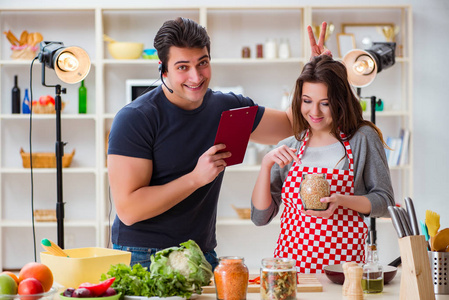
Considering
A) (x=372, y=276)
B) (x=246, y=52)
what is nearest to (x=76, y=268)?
(x=372, y=276)

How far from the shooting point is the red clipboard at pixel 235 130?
1.85m

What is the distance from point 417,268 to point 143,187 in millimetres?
976

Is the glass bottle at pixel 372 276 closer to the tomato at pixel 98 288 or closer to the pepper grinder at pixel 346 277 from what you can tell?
the pepper grinder at pixel 346 277

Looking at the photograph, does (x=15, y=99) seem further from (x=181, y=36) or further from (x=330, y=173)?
(x=330, y=173)

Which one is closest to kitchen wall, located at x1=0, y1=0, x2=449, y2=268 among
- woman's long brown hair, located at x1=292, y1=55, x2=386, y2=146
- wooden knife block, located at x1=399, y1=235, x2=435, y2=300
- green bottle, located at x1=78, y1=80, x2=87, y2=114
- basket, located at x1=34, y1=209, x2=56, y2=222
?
green bottle, located at x1=78, y1=80, x2=87, y2=114

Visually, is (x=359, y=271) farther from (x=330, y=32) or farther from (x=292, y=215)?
(x=330, y=32)

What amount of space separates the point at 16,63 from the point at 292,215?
343cm

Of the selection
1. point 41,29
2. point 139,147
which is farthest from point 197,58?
point 41,29

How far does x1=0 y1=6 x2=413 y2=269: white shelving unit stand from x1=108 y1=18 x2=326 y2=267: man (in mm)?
2943

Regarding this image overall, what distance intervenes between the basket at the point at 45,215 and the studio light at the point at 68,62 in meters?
1.87

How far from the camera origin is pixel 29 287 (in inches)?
58.1

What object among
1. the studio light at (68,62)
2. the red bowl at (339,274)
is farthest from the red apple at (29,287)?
the studio light at (68,62)

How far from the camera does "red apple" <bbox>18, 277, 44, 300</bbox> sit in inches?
58.0

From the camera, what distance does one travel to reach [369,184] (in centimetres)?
217
